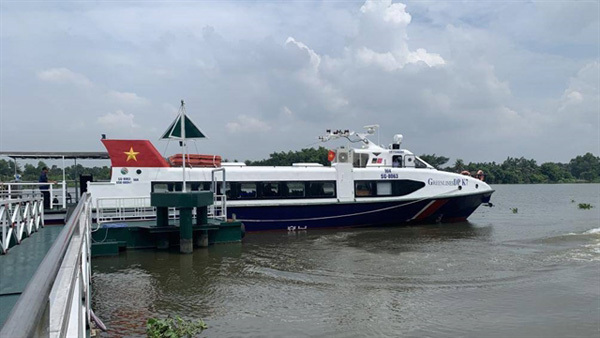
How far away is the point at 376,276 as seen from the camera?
11617 mm


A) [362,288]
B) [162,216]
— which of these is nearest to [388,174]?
[162,216]

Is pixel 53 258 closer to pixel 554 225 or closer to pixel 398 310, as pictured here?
pixel 398 310

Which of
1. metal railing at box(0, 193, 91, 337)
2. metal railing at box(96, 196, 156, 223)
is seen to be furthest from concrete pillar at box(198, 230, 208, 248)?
metal railing at box(0, 193, 91, 337)

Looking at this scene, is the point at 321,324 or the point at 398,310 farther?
the point at 398,310

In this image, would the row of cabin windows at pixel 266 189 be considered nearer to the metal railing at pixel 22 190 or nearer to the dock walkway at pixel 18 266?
the metal railing at pixel 22 190

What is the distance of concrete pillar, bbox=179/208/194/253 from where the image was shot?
572 inches

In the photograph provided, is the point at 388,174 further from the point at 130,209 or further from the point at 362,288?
the point at 362,288

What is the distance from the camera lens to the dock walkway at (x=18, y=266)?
5419 mm

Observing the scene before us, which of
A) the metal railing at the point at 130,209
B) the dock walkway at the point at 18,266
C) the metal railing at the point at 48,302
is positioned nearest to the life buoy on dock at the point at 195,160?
the metal railing at the point at 130,209

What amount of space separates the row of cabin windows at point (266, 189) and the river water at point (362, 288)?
7.91 feet

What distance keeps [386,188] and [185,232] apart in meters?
9.44

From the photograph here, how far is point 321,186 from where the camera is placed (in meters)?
19.9

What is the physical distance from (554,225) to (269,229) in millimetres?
13597

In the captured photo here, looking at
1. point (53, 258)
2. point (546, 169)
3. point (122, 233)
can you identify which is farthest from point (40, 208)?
point (546, 169)
